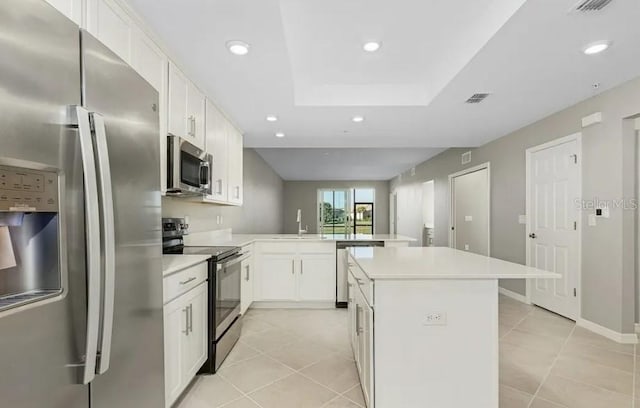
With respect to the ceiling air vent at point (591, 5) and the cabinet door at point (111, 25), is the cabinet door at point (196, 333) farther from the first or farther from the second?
the ceiling air vent at point (591, 5)

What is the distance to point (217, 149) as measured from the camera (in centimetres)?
336

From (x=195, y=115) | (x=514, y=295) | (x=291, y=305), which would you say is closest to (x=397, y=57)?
(x=195, y=115)

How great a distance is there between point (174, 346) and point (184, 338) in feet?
0.42

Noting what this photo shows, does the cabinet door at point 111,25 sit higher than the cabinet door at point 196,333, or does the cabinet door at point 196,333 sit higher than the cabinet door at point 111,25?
the cabinet door at point 111,25

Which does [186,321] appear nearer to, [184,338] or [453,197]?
[184,338]

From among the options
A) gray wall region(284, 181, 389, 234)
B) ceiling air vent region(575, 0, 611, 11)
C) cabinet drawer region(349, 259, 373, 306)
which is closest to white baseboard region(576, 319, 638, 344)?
cabinet drawer region(349, 259, 373, 306)

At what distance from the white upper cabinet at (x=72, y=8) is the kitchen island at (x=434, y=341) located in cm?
181

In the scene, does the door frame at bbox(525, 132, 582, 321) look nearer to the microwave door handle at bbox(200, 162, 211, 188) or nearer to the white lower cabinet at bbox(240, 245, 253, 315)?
the white lower cabinet at bbox(240, 245, 253, 315)

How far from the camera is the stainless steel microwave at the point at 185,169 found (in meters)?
2.20

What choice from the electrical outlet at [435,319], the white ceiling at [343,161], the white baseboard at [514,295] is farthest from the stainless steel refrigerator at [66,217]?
the white ceiling at [343,161]

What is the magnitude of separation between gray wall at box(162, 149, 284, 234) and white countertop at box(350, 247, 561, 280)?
1.92 metres

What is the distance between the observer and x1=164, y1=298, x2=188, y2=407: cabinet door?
1.76 m

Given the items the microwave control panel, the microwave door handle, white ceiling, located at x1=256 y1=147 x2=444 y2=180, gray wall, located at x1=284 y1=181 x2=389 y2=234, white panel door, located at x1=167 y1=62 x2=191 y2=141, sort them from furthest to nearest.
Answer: gray wall, located at x1=284 y1=181 x2=389 y2=234, white ceiling, located at x1=256 y1=147 x2=444 y2=180, the microwave door handle, white panel door, located at x1=167 y1=62 x2=191 y2=141, the microwave control panel

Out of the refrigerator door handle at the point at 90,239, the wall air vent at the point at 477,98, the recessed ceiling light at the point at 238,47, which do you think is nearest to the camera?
the refrigerator door handle at the point at 90,239
